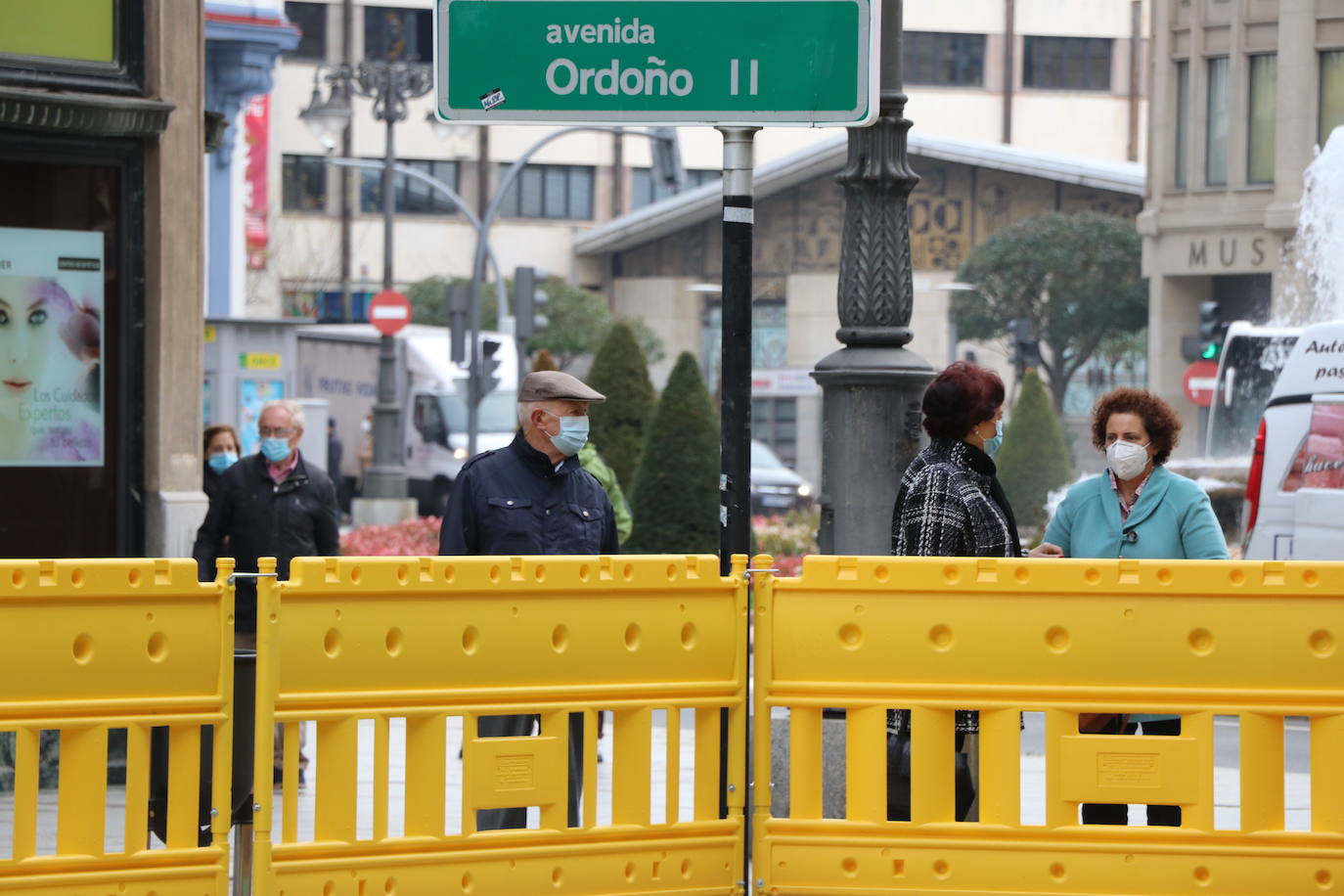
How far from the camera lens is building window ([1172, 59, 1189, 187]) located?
44312mm

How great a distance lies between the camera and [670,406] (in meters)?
17.8

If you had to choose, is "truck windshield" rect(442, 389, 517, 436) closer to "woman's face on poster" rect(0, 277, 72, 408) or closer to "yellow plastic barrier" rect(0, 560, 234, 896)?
"woman's face on poster" rect(0, 277, 72, 408)

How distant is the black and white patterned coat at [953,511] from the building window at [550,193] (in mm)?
61380

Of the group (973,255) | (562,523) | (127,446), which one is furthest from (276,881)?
(973,255)

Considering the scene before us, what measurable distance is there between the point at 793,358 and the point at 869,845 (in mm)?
56857

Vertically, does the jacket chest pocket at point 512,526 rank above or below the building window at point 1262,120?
below

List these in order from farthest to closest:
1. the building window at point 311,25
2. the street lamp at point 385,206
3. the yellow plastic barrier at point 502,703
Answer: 1. the building window at point 311,25
2. the street lamp at point 385,206
3. the yellow plastic barrier at point 502,703

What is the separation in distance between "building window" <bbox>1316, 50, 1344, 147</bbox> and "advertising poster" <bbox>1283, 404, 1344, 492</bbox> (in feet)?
99.1

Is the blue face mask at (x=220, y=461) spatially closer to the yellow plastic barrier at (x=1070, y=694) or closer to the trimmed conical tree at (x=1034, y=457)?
the yellow plastic barrier at (x=1070, y=694)

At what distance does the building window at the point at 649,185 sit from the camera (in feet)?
226

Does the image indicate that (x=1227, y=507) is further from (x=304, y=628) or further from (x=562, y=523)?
(x=304, y=628)

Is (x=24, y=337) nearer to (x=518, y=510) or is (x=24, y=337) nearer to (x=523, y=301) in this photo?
(x=518, y=510)

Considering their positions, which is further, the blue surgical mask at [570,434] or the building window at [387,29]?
the building window at [387,29]

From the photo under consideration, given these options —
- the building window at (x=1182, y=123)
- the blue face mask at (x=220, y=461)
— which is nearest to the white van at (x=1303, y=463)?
the blue face mask at (x=220, y=461)
